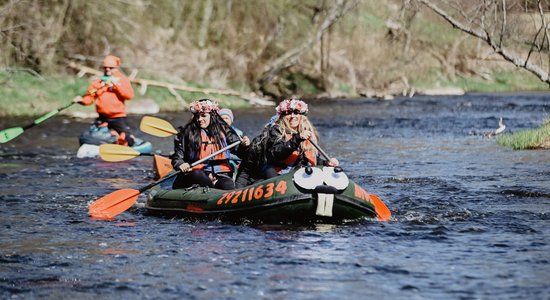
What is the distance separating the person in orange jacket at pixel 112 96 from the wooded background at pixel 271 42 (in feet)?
16.0

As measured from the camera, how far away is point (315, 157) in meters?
9.57

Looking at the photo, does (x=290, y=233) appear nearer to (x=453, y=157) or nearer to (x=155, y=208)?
(x=155, y=208)

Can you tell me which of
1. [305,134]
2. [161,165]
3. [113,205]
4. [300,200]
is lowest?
[113,205]

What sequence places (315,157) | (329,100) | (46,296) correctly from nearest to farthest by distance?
(46,296)
(315,157)
(329,100)

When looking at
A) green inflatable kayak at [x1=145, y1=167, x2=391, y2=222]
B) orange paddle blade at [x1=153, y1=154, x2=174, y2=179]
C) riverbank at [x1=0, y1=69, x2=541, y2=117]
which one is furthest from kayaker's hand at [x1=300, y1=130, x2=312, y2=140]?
riverbank at [x1=0, y1=69, x2=541, y2=117]

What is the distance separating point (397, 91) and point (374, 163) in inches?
956

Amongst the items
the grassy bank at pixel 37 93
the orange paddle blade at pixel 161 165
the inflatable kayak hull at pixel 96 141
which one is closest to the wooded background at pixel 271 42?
the grassy bank at pixel 37 93

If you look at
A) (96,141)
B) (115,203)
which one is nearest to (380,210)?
(115,203)

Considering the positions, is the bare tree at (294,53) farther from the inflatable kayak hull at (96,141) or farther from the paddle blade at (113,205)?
the paddle blade at (113,205)

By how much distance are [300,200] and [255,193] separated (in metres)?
0.47

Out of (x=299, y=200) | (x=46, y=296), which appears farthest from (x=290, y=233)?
(x=46, y=296)

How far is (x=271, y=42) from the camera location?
111ft

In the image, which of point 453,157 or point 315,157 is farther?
point 453,157

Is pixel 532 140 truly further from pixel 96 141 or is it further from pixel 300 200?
pixel 300 200
